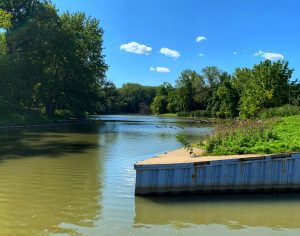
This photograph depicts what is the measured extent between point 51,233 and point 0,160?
1092 centimetres

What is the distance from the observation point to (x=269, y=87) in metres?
59.0

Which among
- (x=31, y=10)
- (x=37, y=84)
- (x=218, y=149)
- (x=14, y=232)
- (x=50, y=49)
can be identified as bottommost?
(x=14, y=232)

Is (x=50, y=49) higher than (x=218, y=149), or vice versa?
(x=50, y=49)

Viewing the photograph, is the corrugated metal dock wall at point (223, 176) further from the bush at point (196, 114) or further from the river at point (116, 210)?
the bush at point (196, 114)

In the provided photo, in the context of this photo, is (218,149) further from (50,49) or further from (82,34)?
(82,34)

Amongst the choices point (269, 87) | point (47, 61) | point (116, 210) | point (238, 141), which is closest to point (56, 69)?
point (47, 61)

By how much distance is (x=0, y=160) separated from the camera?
18.0 metres

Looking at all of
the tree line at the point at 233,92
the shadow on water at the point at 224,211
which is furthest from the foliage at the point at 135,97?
the shadow on water at the point at 224,211

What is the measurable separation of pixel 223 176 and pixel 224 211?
1559 mm

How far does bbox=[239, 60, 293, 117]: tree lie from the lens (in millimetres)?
58094

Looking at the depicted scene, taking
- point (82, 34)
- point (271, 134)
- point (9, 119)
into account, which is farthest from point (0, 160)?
point (82, 34)

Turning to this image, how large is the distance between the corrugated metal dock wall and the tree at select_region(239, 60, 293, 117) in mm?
47754

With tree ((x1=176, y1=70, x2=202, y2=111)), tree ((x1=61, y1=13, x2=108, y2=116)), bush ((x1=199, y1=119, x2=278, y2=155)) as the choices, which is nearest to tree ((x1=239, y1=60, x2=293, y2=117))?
tree ((x1=61, y1=13, x2=108, y2=116))

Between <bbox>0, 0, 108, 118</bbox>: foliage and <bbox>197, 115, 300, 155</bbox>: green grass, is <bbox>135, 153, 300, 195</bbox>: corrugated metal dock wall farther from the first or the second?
<bbox>0, 0, 108, 118</bbox>: foliage
